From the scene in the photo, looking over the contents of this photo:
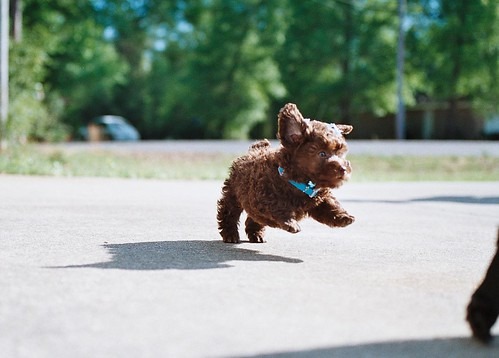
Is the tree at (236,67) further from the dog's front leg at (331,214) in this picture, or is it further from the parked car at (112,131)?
the dog's front leg at (331,214)

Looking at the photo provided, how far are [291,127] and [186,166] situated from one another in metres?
12.0

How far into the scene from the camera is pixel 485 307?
3373mm

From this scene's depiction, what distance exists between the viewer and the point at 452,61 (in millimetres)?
40438

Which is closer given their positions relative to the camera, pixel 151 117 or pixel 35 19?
pixel 35 19

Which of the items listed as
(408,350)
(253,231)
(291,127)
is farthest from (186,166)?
(408,350)

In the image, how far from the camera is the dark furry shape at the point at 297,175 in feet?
17.2

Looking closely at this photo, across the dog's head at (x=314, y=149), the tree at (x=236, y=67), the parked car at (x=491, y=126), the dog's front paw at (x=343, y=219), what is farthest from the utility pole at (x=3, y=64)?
the parked car at (x=491, y=126)

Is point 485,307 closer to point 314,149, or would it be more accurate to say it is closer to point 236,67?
point 314,149

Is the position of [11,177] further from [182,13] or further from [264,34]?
[182,13]

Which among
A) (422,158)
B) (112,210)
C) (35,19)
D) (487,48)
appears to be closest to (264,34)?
(487,48)

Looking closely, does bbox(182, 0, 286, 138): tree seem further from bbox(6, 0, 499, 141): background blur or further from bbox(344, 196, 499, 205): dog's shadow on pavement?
bbox(344, 196, 499, 205): dog's shadow on pavement

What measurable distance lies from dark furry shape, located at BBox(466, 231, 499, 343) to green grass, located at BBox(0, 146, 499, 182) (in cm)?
1040

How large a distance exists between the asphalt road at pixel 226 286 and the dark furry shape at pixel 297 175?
0.31 meters

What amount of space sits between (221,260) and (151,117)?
4653 centimetres
